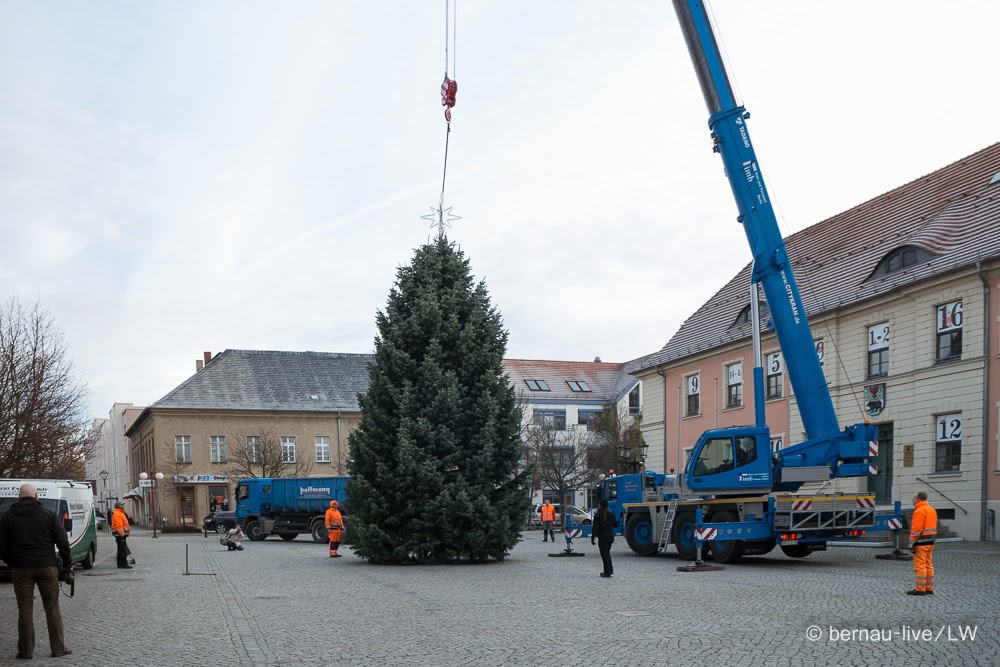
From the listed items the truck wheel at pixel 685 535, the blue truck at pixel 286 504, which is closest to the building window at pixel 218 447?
the blue truck at pixel 286 504

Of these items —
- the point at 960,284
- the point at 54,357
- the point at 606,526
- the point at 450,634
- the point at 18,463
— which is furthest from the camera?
the point at 54,357

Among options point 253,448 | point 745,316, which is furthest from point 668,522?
point 253,448

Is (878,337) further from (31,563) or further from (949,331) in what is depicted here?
(31,563)

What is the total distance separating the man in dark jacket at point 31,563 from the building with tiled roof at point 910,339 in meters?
23.0

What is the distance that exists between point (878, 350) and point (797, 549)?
36.5 feet

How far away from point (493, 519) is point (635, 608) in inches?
373

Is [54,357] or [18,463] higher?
[54,357]

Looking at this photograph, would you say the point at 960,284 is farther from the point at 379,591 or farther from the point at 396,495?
the point at 379,591

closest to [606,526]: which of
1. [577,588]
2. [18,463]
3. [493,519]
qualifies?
[577,588]

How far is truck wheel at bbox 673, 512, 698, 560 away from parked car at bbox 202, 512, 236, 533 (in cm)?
2561

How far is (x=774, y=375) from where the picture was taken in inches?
1409

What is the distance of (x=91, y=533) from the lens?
23750 millimetres

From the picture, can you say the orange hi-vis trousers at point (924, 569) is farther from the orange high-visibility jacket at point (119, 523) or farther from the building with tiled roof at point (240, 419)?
the building with tiled roof at point (240, 419)

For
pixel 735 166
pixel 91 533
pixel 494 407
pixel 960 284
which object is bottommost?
pixel 91 533
